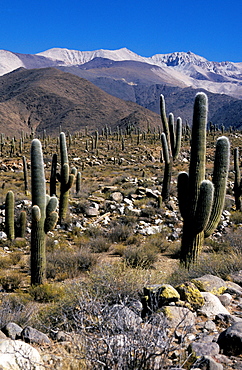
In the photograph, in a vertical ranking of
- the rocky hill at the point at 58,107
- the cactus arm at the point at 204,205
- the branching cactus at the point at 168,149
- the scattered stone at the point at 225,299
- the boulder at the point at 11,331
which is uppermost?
the rocky hill at the point at 58,107

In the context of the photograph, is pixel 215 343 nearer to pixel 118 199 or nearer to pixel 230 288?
pixel 230 288

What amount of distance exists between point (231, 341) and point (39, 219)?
5310 millimetres

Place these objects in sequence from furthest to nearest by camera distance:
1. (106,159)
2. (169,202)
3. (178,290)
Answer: (106,159), (169,202), (178,290)

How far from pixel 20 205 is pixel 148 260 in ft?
27.1

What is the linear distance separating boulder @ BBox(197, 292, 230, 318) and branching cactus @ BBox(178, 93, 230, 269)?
269 cm

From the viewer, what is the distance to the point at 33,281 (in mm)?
7660

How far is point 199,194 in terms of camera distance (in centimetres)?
736

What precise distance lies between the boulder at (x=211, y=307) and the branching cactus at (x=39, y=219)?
4.28 metres

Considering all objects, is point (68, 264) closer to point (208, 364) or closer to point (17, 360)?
point (17, 360)

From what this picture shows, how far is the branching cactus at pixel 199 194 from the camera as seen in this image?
7.18 meters

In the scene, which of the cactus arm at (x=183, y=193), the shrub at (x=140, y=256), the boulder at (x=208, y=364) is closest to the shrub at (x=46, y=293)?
the shrub at (x=140, y=256)

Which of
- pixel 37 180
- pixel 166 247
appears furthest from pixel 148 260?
pixel 37 180

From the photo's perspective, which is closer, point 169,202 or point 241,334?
point 241,334

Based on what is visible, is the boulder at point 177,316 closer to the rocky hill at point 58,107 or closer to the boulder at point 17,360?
the boulder at point 17,360
